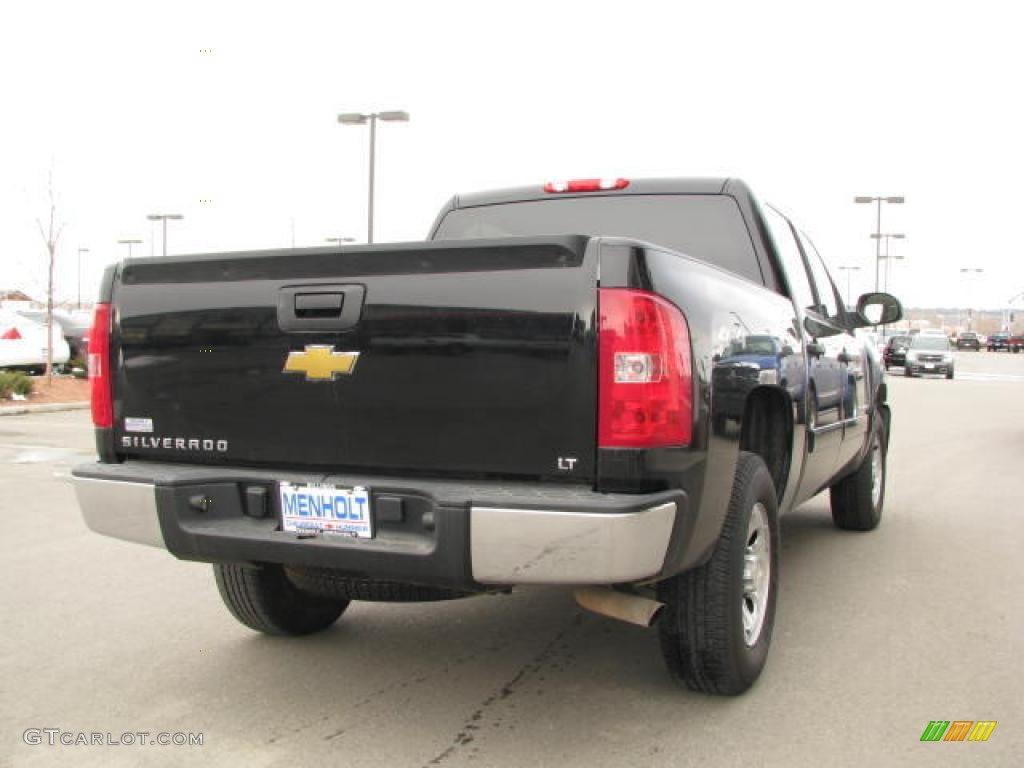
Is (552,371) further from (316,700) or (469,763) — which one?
(316,700)

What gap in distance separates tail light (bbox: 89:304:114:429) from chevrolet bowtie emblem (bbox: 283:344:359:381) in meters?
0.82

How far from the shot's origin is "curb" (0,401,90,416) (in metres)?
15.3

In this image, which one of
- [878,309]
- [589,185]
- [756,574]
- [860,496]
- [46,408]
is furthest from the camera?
[46,408]

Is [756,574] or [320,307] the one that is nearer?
[320,307]

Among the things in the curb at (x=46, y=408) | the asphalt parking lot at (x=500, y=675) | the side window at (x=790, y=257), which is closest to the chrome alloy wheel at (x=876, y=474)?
the asphalt parking lot at (x=500, y=675)

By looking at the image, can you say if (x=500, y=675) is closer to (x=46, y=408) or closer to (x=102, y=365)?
(x=102, y=365)

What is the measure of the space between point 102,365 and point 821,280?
395 centimetres

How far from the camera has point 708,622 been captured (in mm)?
3279

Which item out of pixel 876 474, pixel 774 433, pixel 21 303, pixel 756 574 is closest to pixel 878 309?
pixel 876 474

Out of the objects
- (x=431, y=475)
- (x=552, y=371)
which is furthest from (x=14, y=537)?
(x=552, y=371)

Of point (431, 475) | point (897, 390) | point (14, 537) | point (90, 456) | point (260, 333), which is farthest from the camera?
point (897, 390)

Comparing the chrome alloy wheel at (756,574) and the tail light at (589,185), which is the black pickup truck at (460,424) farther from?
the tail light at (589,185)

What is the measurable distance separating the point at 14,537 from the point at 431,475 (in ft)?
15.3

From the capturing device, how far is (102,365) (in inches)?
139
